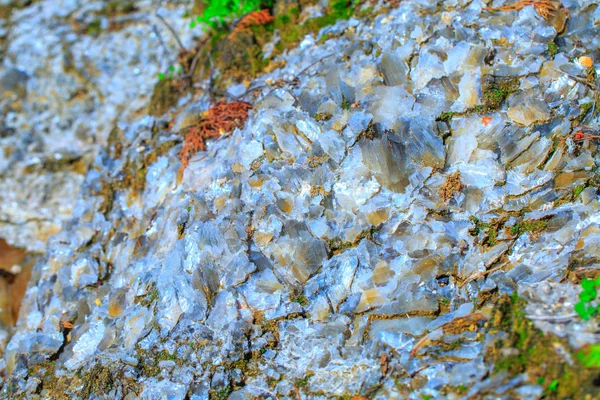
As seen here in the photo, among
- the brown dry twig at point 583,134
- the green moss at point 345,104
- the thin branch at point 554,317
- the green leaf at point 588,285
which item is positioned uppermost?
the green moss at point 345,104

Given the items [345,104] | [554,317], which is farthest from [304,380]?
[345,104]

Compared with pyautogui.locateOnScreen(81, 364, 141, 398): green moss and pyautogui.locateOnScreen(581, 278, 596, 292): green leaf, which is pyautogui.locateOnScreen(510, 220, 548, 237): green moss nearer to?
pyautogui.locateOnScreen(581, 278, 596, 292): green leaf

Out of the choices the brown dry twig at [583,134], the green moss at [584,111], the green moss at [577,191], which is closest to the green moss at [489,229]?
the green moss at [577,191]

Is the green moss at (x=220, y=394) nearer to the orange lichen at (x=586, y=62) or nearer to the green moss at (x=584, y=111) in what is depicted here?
the green moss at (x=584, y=111)

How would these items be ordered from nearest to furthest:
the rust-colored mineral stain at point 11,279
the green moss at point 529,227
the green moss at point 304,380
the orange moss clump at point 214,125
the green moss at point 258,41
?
the green moss at point 304,380, the green moss at point 529,227, the orange moss clump at point 214,125, the green moss at point 258,41, the rust-colored mineral stain at point 11,279

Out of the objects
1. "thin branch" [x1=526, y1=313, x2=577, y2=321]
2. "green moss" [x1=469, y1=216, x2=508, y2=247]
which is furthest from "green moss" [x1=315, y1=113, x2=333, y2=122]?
"thin branch" [x1=526, y1=313, x2=577, y2=321]

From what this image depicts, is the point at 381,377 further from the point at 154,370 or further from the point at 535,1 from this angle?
the point at 535,1

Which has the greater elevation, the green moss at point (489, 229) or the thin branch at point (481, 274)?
the green moss at point (489, 229)

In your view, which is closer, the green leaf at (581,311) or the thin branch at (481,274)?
the green leaf at (581,311)
